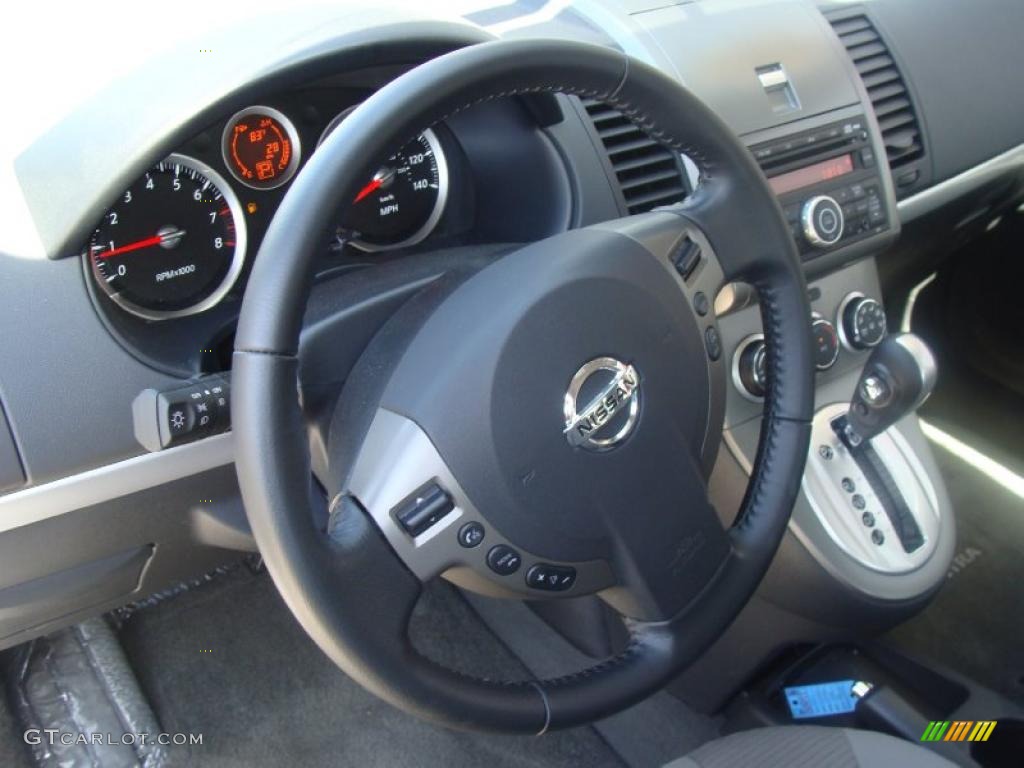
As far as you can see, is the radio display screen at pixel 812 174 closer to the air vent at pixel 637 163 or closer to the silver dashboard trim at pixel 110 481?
the air vent at pixel 637 163

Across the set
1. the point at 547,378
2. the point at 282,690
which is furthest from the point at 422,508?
the point at 282,690

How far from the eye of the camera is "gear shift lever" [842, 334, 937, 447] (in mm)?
1385

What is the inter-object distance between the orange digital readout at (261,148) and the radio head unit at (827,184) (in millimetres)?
668

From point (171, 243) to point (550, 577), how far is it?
535 mm

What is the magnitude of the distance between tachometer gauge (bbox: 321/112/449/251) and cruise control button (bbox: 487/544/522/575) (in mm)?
504

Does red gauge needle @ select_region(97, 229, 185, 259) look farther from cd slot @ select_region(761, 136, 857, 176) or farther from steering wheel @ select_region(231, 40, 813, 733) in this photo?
cd slot @ select_region(761, 136, 857, 176)

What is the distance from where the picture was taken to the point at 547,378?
2.99ft

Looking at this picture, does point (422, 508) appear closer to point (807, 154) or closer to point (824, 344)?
point (824, 344)

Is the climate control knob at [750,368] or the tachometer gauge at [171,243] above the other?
the tachometer gauge at [171,243]

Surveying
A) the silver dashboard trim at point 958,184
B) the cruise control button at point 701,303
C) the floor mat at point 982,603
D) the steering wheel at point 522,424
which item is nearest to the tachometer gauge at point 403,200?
the steering wheel at point 522,424

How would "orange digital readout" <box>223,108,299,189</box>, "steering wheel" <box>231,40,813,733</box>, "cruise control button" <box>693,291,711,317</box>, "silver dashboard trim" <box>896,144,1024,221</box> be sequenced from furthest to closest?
"silver dashboard trim" <box>896,144,1024,221</box>
"orange digital readout" <box>223,108,299,189</box>
"cruise control button" <box>693,291,711,317</box>
"steering wheel" <box>231,40,813,733</box>

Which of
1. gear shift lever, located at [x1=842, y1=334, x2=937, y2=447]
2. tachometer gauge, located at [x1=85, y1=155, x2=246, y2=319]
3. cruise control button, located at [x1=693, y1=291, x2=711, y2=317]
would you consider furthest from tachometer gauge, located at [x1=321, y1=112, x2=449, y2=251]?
gear shift lever, located at [x1=842, y1=334, x2=937, y2=447]

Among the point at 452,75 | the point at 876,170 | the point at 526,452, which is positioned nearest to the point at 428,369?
the point at 526,452

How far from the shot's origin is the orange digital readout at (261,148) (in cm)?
114
